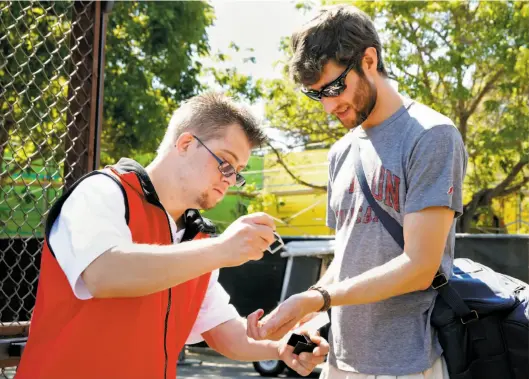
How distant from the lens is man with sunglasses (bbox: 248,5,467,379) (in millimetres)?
2633

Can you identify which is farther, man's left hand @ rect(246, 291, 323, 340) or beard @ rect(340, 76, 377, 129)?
beard @ rect(340, 76, 377, 129)

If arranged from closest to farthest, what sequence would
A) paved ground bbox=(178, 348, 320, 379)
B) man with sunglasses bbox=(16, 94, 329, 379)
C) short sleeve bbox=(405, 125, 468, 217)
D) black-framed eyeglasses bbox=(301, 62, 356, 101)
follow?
1. man with sunglasses bbox=(16, 94, 329, 379)
2. short sleeve bbox=(405, 125, 468, 217)
3. black-framed eyeglasses bbox=(301, 62, 356, 101)
4. paved ground bbox=(178, 348, 320, 379)

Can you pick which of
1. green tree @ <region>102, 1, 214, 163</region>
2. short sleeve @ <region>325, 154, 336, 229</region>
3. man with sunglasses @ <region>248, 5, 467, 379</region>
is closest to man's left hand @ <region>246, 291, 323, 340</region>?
man with sunglasses @ <region>248, 5, 467, 379</region>

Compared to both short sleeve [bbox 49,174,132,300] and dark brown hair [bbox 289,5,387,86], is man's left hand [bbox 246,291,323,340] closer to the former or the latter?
short sleeve [bbox 49,174,132,300]

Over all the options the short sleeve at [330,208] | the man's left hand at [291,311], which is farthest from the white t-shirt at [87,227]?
the short sleeve at [330,208]

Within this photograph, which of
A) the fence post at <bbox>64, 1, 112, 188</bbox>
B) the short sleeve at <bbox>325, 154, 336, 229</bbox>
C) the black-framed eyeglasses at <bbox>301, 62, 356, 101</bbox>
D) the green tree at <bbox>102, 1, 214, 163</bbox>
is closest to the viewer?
the black-framed eyeglasses at <bbox>301, 62, 356, 101</bbox>

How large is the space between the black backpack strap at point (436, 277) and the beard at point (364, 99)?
0.22 m

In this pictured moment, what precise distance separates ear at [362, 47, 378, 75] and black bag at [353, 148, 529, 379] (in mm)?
644

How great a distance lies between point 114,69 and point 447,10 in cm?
710

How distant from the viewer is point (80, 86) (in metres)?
3.56

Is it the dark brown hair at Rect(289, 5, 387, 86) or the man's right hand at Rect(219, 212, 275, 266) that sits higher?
the dark brown hair at Rect(289, 5, 387, 86)

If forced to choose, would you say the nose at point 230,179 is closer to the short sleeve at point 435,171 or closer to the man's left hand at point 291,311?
the man's left hand at point 291,311

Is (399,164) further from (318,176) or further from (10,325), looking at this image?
(318,176)

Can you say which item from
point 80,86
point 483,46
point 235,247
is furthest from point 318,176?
point 235,247
